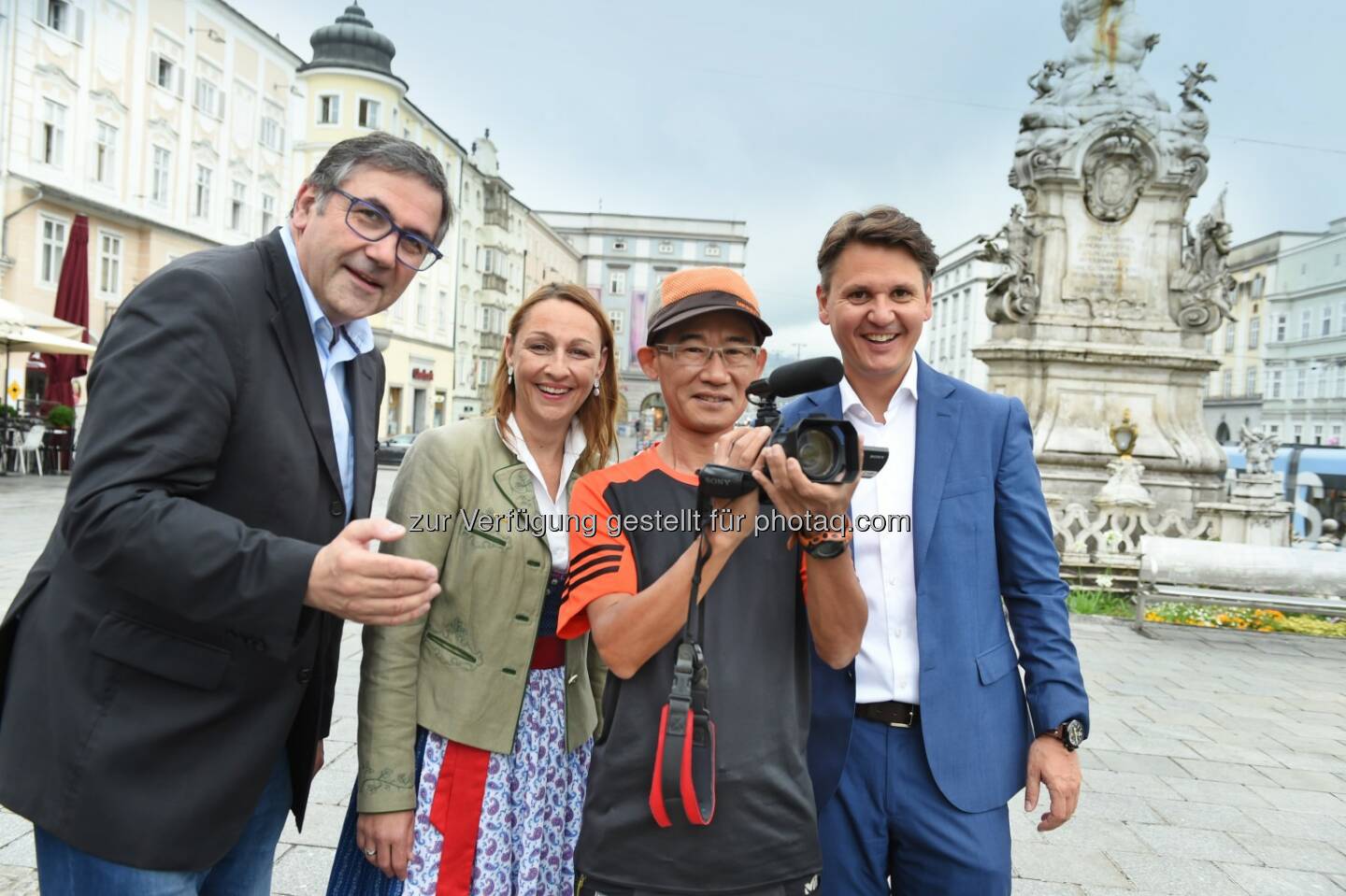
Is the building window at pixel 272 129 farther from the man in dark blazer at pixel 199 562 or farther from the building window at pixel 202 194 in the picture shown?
the man in dark blazer at pixel 199 562

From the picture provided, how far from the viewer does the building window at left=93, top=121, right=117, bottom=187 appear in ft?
85.2

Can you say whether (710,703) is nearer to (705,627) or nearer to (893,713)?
(705,627)

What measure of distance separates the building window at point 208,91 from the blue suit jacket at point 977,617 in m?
34.3

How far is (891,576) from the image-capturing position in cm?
227

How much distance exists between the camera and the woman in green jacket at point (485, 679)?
225 cm

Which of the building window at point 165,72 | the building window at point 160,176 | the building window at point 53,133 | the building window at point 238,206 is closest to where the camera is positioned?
the building window at point 53,133

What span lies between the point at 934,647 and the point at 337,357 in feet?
5.19

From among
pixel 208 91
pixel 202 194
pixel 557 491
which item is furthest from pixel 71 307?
pixel 557 491

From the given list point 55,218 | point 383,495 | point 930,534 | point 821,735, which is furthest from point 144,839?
point 55,218

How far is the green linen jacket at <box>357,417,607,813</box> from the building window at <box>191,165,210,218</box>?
3333 centimetres

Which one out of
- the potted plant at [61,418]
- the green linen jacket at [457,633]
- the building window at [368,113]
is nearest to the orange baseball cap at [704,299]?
the green linen jacket at [457,633]

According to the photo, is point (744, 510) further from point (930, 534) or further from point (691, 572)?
point (930, 534)

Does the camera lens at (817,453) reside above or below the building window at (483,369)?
below

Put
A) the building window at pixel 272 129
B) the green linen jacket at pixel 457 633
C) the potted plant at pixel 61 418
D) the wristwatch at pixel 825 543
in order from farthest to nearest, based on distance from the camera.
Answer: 1. the building window at pixel 272 129
2. the potted plant at pixel 61 418
3. the green linen jacket at pixel 457 633
4. the wristwatch at pixel 825 543
